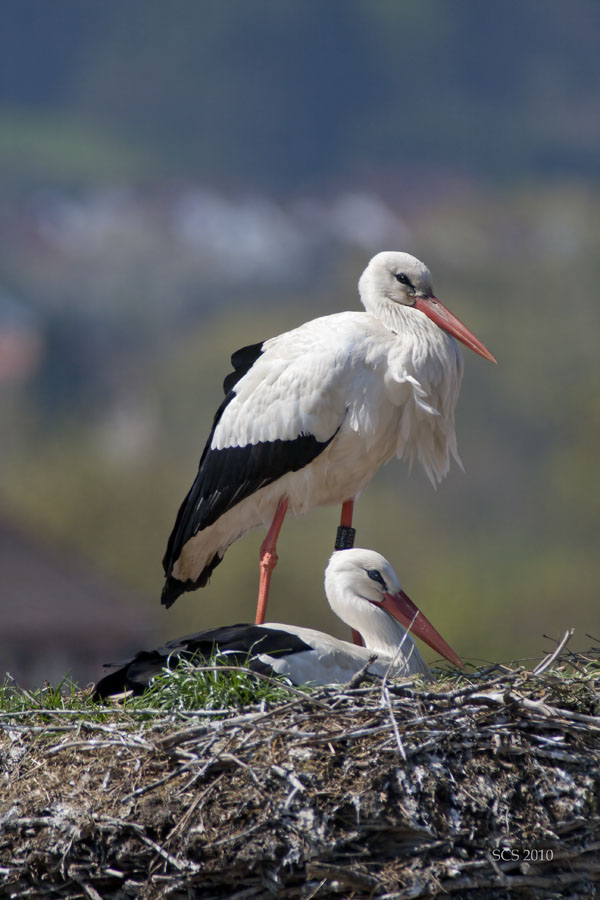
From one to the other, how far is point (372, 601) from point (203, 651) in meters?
0.53

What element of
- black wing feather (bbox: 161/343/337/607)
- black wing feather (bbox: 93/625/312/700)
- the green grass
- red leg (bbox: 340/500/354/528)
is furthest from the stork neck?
red leg (bbox: 340/500/354/528)

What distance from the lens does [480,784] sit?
6.82 feet

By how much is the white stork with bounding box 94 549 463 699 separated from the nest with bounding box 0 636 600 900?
243 millimetres

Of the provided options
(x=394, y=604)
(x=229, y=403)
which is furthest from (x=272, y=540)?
(x=394, y=604)

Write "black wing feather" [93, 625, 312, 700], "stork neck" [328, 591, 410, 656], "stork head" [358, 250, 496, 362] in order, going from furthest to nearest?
"stork head" [358, 250, 496, 362] → "stork neck" [328, 591, 410, 656] → "black wing feather" [93, 625, 312, 700]

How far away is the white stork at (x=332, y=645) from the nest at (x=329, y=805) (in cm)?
24

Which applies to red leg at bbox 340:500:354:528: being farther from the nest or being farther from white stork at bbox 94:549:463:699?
the nest

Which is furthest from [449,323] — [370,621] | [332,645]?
[332,645]

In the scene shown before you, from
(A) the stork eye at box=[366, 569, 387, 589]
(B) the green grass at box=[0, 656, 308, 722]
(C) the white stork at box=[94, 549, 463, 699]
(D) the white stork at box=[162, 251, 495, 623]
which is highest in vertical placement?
(D) the white stork at box=[162, 251, 495, 623]

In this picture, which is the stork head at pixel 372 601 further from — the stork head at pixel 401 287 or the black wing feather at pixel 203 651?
the stork head at pixel 401 287

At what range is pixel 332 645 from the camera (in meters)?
2.58

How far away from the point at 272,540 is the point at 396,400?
0.57m

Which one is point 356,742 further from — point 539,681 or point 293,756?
point 539,681

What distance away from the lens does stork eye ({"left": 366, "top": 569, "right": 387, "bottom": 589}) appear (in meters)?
2.92
